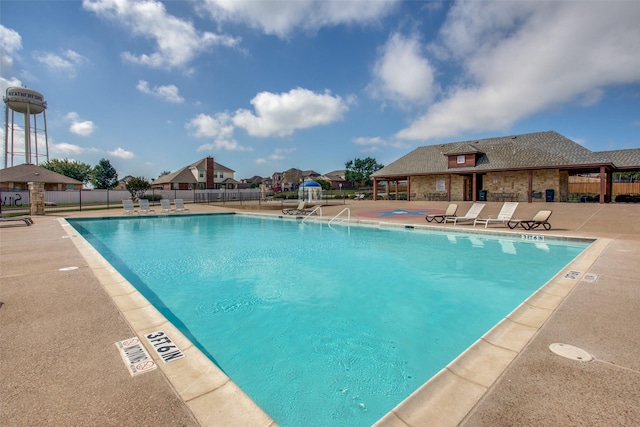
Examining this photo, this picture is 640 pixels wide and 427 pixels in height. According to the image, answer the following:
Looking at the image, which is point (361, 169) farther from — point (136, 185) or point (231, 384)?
point (231, 384)

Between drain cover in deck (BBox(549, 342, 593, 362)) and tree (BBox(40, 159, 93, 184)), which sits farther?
tree (BBox(40, 159, 93, 184))

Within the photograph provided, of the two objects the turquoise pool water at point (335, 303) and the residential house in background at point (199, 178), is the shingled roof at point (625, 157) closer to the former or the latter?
the turquoise pool water at point (335, 303)

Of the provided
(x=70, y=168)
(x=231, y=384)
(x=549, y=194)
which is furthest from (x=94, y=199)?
(x=549, y=194)

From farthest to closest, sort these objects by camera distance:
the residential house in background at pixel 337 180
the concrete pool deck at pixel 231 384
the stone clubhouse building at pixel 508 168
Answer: the residential house in background at pixel 337 180
the stone clubhouse building at pixel 508 168
the concrete pool deck at pixel 231 384

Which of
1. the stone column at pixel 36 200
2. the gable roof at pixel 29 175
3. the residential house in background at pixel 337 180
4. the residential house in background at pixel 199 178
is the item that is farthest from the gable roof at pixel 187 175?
the stone column at pixel 36 200

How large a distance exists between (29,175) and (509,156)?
5249 centimetres

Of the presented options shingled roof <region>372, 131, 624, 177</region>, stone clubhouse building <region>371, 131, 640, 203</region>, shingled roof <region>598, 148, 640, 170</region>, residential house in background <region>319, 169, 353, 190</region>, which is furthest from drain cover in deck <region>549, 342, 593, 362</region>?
residential house in background <region>319, 169, 353, 190</region>

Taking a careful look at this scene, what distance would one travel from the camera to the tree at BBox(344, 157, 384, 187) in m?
76.4

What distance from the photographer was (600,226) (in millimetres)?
12766

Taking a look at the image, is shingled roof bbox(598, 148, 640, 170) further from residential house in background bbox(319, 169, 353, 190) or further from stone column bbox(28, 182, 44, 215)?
residential house in background bbox(319, 169, 353, 190)

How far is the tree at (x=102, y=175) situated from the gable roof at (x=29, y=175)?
20.3m

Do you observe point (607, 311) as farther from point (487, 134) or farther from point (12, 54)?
point (487, 134)

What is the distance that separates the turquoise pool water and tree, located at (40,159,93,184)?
191ft

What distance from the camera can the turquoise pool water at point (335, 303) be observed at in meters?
3.49
